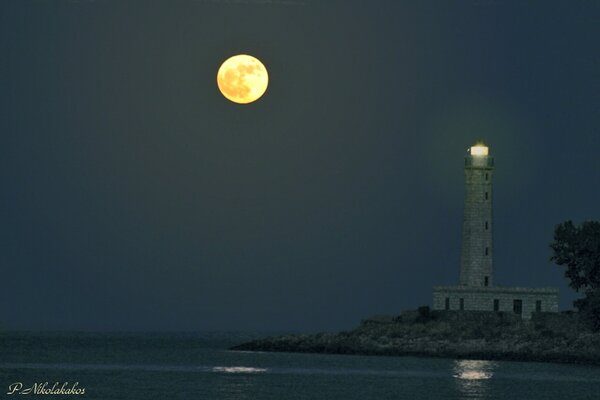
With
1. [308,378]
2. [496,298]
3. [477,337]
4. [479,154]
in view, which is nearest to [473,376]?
[308,378]

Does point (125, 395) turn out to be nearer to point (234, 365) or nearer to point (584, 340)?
point (234, 365)

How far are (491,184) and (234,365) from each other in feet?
79.4

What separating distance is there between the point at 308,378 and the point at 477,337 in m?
20.9

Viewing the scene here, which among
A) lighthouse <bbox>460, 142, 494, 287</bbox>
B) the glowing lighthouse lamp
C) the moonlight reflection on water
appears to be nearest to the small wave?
the moonlight reflection on water

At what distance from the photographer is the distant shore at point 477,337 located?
105906mm

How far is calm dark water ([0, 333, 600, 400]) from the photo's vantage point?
81562mm

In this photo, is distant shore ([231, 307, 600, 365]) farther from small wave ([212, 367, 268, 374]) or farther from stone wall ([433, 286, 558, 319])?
small wave ([212, 367, 268, 374])

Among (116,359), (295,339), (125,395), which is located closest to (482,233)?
(295,339)

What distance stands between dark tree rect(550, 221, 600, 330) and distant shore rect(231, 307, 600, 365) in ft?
8.22

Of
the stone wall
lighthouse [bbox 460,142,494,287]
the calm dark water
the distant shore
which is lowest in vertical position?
the calm dark water

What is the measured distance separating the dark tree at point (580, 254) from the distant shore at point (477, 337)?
8.22 ft
